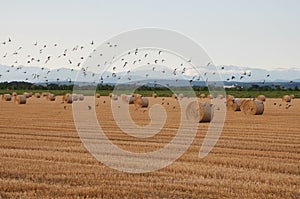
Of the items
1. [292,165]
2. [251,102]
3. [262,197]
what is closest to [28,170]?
[262,197]

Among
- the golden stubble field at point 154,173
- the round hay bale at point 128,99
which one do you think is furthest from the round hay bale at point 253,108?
the round hay bale at point 128,99

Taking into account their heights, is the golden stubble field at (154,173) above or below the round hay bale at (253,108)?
below

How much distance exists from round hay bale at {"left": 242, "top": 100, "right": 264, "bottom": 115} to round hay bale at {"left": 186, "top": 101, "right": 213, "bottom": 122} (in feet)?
18.5

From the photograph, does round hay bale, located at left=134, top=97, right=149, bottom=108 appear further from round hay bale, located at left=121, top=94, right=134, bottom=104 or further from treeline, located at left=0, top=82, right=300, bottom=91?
treeline, located at left=0, top=82, right=300, bottom=91

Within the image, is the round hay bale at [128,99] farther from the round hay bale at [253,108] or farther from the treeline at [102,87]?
the treeline at [102,87]

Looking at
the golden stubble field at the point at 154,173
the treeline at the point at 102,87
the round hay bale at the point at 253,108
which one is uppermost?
the treeline at the point at 102,87

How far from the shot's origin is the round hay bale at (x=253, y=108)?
30.5m

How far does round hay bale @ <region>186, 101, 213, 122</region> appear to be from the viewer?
25.0 m

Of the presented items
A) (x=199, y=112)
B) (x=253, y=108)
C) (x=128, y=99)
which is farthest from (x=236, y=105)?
(x=128, y=99)

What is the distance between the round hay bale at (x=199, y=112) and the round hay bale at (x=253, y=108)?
5628 mm

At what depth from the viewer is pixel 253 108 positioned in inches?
1203

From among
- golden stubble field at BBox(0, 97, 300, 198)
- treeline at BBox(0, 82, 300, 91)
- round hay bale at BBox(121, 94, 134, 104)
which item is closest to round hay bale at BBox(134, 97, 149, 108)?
round hay bale at BBox(121, 94, 134, 104)

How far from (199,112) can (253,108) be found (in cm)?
639

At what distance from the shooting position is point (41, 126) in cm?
2195
